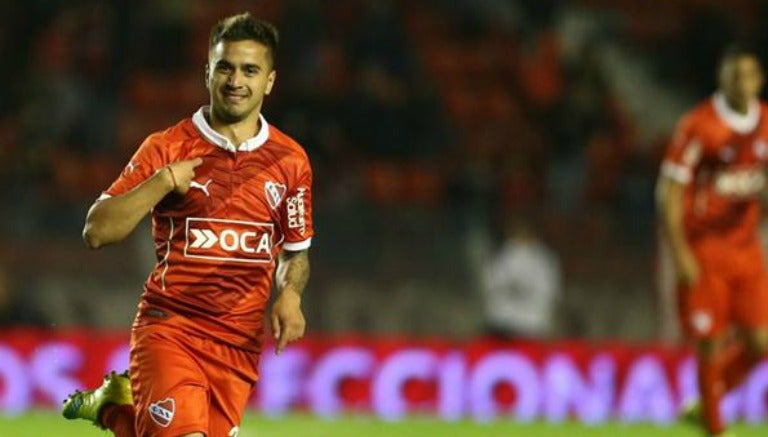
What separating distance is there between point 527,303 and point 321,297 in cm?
163

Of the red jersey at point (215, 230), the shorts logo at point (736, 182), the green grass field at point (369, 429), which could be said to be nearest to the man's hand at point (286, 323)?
the red jersey at point (215, 230)

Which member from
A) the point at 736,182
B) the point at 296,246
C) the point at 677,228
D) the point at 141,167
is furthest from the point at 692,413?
the point at 141,167

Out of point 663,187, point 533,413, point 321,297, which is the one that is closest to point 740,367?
point 663,187

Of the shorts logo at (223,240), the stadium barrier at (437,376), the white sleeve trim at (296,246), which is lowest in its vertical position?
the stadium barrier at (437,376)

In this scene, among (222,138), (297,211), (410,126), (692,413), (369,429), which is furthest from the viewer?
(410,126)

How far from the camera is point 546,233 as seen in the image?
1318 cm

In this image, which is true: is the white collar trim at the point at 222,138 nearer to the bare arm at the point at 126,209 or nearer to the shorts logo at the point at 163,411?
the bare arm at the point at 126,209

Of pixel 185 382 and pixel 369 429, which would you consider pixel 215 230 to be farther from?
pixel 369 429

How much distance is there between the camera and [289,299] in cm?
579

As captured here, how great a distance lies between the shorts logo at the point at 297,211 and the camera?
→ 235 inches

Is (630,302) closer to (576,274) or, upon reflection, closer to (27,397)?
(576,274)

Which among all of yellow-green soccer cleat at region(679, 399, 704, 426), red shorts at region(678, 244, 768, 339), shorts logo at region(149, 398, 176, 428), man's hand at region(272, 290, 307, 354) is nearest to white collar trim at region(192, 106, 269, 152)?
man's hand at region(272, 290, 307, 354)

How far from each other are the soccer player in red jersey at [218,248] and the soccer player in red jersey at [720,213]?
3.40m

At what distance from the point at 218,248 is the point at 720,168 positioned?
3963mm
